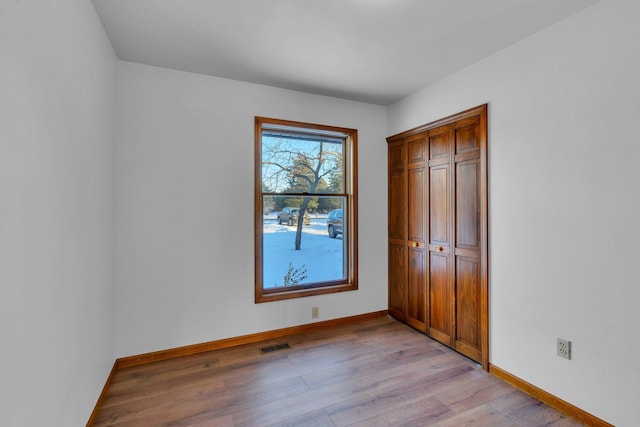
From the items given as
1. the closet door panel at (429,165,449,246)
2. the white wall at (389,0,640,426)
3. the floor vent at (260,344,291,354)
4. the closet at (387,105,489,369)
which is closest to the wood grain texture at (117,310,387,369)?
the floor vent at (260,344,291,354)

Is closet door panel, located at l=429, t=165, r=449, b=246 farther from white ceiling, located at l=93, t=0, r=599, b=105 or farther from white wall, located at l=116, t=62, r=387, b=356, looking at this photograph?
white wall, located at l=116, t=62, r=387, b=356

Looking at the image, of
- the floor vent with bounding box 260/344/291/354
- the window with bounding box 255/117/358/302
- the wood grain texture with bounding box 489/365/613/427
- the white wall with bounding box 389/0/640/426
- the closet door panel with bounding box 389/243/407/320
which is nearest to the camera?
the white wall with bounding box 389/0/640/426

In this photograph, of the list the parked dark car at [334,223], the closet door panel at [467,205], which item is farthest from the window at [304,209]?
the closet door panel at [467,205]

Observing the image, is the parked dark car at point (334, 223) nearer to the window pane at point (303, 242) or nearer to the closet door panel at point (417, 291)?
the window pane at point (303, 242)

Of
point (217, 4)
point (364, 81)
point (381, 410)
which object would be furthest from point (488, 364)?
point (217, 4)

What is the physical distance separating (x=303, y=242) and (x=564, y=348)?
7.80 feet

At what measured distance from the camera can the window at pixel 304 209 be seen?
10.6 ft

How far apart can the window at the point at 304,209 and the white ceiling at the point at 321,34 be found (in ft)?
2.16

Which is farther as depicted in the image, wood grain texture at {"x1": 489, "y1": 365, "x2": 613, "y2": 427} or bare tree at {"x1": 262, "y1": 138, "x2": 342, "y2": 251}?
bare tree at {"x1": 262, "y1": 138, "x2": 342, "y2": 251}

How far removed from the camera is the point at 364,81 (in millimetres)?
3094

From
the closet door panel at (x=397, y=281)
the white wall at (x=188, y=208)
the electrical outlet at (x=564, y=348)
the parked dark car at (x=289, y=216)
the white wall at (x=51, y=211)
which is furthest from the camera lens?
the closet door panel at (x=397, y=281)

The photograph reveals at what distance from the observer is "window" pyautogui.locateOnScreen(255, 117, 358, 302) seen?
3.24 m

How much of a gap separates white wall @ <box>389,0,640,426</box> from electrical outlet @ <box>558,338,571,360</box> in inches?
1.7

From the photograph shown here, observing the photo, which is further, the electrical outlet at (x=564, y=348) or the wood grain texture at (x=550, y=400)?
the electrical outlet at (x=564, y=348)
